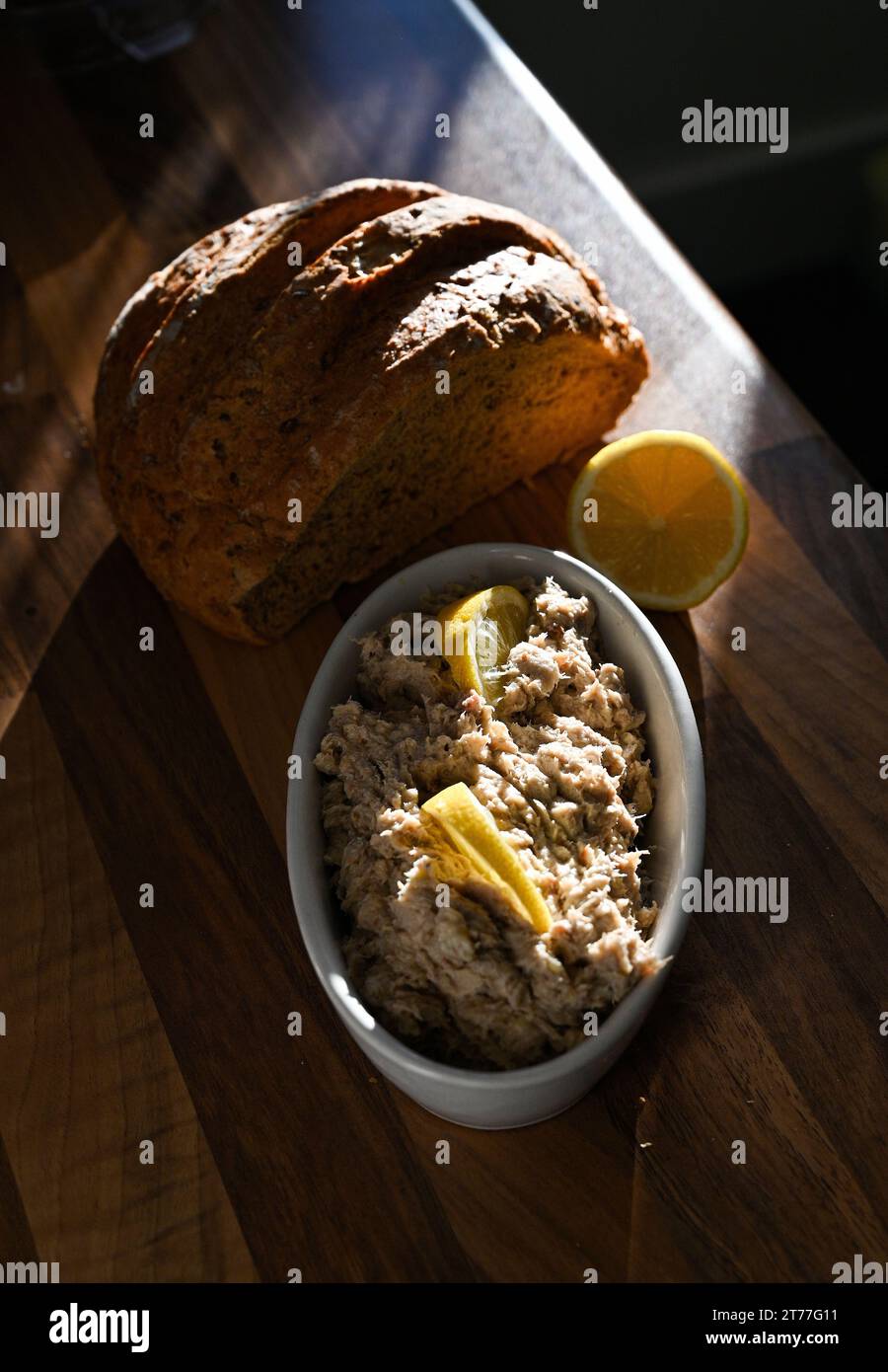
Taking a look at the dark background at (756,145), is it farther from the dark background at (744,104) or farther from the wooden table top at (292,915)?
the wooden table top at (292,915)

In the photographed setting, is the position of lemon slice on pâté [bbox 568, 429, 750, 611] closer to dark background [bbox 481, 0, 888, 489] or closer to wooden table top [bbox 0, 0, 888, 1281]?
wooden table top [bbox 0, 0, 888, 1281]

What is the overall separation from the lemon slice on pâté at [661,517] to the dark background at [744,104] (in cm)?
116

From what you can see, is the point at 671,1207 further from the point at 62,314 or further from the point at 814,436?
the point at 62,314

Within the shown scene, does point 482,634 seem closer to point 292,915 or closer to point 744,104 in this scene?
point 292,915

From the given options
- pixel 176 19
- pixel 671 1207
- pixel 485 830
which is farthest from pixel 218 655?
pixel 176 19

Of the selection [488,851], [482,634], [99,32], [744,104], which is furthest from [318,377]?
[744,104]

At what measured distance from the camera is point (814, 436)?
7.72 feet

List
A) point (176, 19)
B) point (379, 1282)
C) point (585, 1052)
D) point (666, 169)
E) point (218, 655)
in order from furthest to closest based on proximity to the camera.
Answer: point (666, 169)
point (176, 19)
point (218, 655)
point (379, 1282)
point (585, 1052)

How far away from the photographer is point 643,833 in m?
1.85

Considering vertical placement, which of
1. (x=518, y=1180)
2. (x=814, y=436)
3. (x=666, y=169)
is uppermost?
(x=666, y=169)

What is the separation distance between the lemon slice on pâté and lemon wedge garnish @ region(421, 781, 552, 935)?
0.64m

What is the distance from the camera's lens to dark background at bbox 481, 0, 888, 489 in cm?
313

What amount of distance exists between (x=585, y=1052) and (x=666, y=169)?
8.01 feet

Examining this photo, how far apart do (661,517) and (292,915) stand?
879mm
